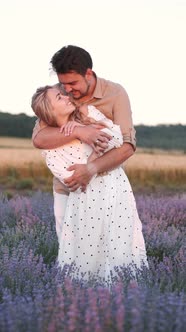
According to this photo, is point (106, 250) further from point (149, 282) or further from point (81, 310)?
point (81, 310)

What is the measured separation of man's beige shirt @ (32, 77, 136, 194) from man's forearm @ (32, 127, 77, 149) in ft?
0.16

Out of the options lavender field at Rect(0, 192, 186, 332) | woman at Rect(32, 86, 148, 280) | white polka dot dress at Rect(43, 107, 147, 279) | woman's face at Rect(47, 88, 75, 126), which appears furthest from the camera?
white polka dot dress at Rect(43, 107, 147, 279)

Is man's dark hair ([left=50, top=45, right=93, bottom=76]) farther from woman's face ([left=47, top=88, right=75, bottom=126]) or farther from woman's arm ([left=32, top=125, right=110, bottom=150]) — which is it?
woman's arm ([left=32, top=125, right=110, bottom=150])

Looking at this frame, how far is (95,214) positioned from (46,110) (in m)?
0.69

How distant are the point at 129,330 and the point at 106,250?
1755mm

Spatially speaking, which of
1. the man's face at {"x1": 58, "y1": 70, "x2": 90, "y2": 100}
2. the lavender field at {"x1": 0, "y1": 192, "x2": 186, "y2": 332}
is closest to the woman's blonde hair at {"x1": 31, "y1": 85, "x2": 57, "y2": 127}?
the man's face at {"x1": 58, "y1": 70, "x2": 90, "y2": 100}

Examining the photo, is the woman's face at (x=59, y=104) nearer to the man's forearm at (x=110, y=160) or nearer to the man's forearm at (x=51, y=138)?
the man's forearm at (x=51, y=138)

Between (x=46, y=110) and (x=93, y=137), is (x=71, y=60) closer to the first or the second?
(x=46, y=110)

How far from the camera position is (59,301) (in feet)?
10.3

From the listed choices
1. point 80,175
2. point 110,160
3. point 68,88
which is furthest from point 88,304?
point 68,88

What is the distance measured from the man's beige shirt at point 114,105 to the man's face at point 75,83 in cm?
14

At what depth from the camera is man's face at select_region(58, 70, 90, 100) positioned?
4383 mm

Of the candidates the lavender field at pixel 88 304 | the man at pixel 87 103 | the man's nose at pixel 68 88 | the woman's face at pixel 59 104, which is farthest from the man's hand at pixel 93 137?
the lavender field at pixel 88 304

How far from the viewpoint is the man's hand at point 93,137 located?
439cm
